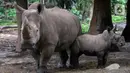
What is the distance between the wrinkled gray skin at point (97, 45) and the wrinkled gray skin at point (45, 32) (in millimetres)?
246

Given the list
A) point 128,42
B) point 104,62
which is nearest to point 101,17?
point 128,42

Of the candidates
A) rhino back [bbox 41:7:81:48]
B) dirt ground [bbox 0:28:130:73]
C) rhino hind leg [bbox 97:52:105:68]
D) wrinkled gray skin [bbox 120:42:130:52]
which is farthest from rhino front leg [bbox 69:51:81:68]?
wrinkled gray skin [bbox 120:42:130:52]

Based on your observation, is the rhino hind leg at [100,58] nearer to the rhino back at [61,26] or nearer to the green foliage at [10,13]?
the rhino back at [61,26]

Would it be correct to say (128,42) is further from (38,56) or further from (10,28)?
(10,28)

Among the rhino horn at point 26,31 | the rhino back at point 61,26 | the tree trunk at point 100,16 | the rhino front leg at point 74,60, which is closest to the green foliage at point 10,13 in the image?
the tree trunk at point 100,16

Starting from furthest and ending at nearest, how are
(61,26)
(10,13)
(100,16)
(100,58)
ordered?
(10,13) → (100,16) → (100,58) → (61,26)

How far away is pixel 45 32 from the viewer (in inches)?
262

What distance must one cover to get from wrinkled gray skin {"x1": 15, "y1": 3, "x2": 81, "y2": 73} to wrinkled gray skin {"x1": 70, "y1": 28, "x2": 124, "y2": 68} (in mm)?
246

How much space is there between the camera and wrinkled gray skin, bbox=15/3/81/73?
601 cm

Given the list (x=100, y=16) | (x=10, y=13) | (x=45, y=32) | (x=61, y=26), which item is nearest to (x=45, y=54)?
(x=45, y=32)

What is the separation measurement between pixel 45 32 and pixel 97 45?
1.60 meters

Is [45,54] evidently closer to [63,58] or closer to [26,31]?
[26,31]

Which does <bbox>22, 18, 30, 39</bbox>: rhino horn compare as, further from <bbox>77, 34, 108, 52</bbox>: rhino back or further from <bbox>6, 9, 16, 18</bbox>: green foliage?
<bbox>6, 9, 16, 18</bbox>: green foliage

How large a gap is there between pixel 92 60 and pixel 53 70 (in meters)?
1.90
